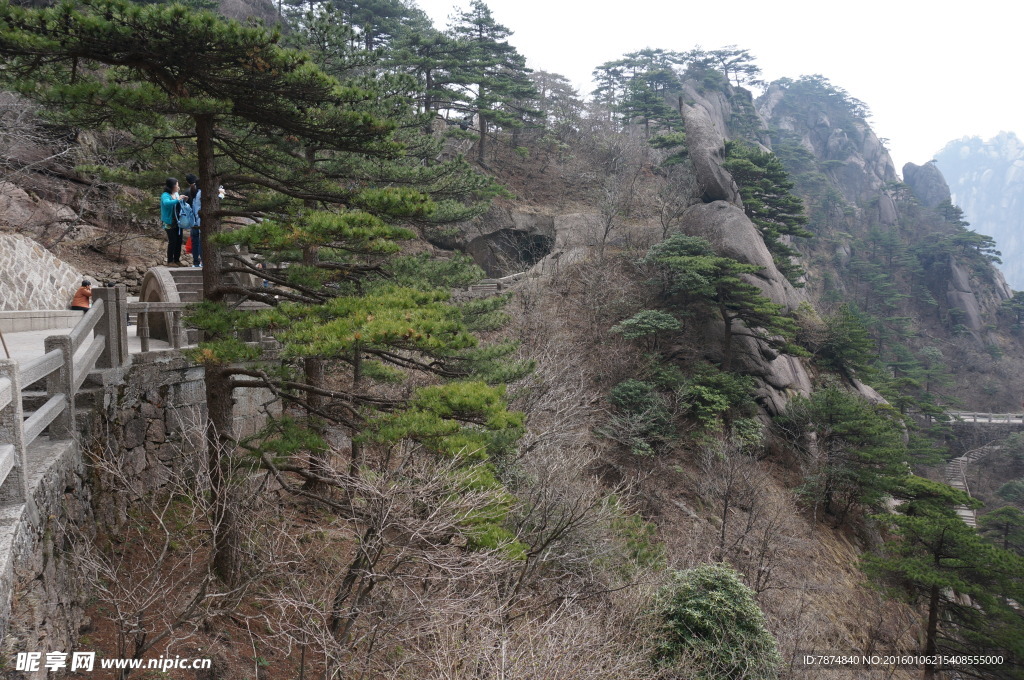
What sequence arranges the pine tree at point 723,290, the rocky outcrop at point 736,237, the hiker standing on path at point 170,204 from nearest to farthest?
1. the hiker standing on path at point 170,204
2. the pine tree at point 723,290
3. the rocky outcrop at point 736,237

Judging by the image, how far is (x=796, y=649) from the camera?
1159 cm

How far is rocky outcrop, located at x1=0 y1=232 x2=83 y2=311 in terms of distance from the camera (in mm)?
12383

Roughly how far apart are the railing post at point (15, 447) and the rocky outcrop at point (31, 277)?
1043cm

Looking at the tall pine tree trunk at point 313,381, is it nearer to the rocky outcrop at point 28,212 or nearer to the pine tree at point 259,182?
the pine tree at point 259,182

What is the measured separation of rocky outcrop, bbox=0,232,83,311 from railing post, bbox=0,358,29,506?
10428 millimetres

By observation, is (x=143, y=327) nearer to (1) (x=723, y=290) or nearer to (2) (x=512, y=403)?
(2) (x=512, y=403)

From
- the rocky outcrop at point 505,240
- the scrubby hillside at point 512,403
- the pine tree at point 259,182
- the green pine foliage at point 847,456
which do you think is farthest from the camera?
the rocky outcrop at point 505,240

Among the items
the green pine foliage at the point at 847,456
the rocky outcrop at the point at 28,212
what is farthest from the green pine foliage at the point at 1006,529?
the rocky outcrop at the point at 28,212

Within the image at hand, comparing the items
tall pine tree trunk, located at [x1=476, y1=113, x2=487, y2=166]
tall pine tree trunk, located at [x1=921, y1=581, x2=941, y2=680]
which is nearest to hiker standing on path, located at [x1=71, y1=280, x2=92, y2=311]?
tall pine tree trunk, located at [x1=921, y1=581, x2=941, y2=680]

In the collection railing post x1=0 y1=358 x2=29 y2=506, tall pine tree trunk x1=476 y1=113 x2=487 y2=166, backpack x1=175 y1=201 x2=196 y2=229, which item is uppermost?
tall pine tree trunk x1=476 y1=113 x2=487 y2=166

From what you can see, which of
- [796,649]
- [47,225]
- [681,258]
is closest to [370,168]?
[47,225]

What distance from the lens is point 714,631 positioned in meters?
9.66

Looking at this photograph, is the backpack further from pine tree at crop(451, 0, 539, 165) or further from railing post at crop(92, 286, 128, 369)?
pine tree at crop(451, 0, 539, 165)

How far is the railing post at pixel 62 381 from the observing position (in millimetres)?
5255
